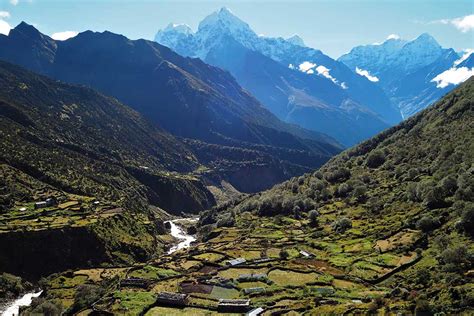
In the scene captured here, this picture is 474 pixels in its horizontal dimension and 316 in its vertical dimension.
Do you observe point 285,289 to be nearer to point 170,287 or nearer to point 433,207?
point 170,287

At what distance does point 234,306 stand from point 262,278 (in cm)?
2304

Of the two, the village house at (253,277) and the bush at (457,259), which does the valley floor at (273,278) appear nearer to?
the village house at (253,277)

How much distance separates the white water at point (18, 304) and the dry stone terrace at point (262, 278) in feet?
25.3

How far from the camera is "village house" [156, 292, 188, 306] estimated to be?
9994 cm

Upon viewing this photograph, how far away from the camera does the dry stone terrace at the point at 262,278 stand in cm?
9825

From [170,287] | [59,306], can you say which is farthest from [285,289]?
[59,306]

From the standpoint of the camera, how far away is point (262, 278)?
118 metres

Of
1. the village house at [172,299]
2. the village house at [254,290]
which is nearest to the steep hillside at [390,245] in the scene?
the village house at [254,290]

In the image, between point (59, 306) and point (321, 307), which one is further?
point (59, 306)

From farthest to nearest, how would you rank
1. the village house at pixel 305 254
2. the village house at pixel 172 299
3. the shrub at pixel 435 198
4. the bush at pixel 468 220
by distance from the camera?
the shrub at pixel 435 198 < the village house at pixel 305 254 < the bush at pixel 468 220 < the village house at pixel 172 299

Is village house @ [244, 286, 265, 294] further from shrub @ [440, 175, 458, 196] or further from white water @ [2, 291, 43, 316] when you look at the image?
shrub @ [440, 175, 458, 196]

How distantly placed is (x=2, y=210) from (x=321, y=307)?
133 m

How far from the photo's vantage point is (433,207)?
15412 centimetres

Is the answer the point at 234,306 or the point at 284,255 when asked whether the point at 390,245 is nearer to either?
the point at 284,255
